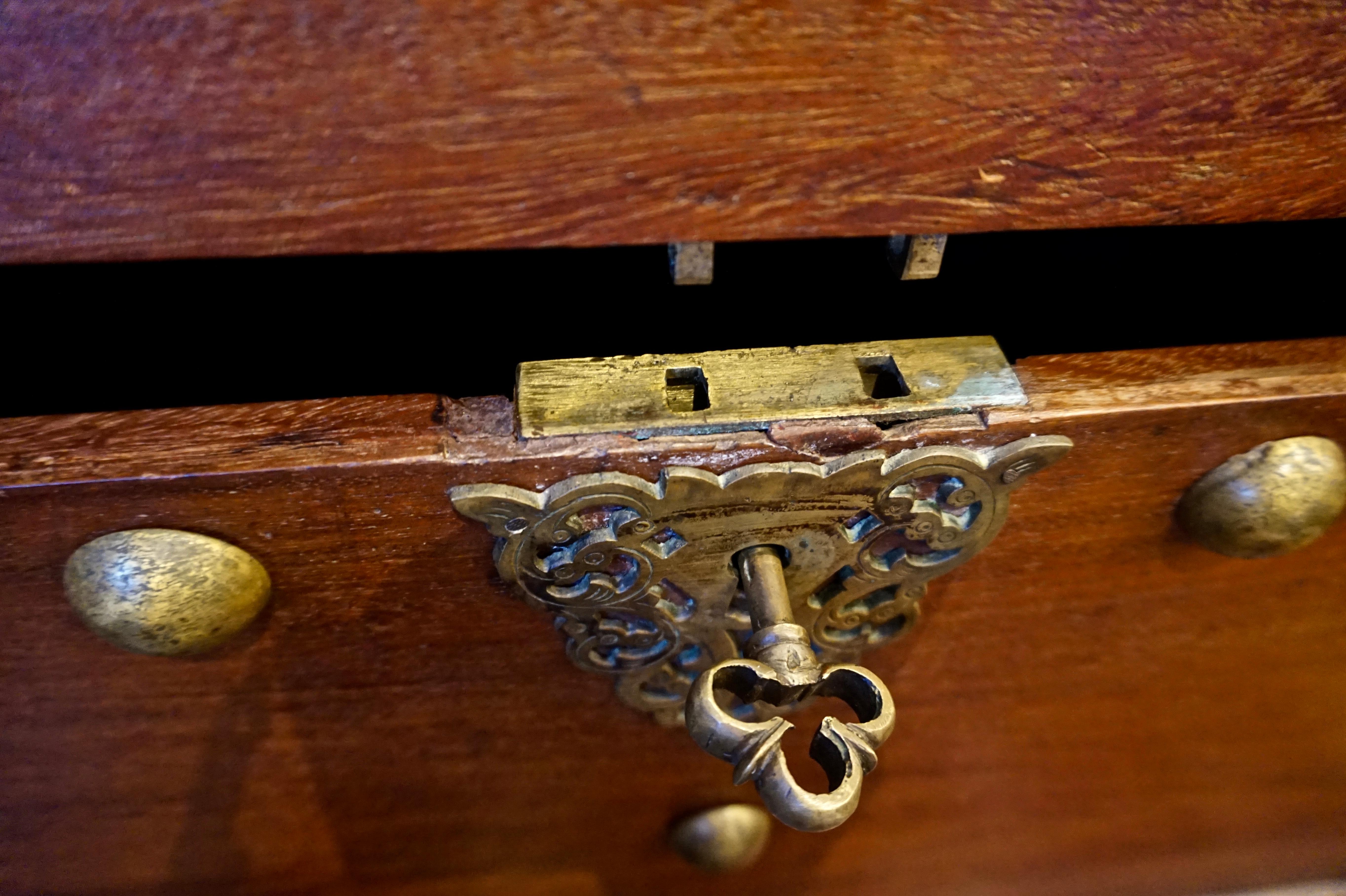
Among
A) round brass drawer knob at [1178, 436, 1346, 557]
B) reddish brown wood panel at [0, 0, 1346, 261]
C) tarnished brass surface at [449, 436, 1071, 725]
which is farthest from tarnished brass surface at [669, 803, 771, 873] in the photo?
reddish brown wood panel at [0, 0, 1346, 261]

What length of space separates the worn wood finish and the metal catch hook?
0.10 metres

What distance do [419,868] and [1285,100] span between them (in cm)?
79

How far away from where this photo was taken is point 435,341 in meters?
0.57

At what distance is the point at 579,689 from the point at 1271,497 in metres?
0.46

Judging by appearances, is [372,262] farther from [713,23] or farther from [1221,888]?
[1221,888]

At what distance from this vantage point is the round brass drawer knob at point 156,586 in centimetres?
47

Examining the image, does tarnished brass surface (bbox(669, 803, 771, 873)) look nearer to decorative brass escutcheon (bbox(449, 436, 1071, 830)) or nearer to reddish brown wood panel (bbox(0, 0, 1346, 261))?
decorative brass escutcheon (bbox(449, 436, 1071, 830))

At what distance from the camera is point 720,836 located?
31.4 inches

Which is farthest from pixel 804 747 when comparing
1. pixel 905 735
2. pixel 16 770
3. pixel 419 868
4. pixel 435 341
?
pixel 16 770

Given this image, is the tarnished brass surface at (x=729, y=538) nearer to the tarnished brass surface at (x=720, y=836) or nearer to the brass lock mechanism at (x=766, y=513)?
the brass lock mechanism at (x=766, y=513)

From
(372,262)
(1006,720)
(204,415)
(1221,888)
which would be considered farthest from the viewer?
(1221,888)

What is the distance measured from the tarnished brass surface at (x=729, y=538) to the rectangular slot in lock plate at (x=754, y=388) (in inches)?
0.9

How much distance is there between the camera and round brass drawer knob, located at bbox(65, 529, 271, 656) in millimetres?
468

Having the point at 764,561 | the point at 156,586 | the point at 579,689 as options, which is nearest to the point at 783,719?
the point at 764,561
